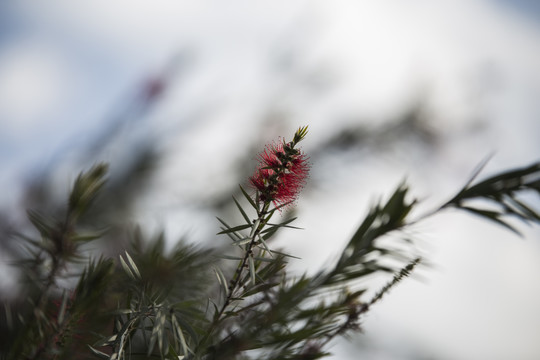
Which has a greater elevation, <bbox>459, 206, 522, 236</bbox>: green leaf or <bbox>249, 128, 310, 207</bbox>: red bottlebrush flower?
<bbox>249, 128, 310, 207</bbox>: red bottlebrush flower

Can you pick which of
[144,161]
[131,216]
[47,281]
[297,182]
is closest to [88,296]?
[47,281]

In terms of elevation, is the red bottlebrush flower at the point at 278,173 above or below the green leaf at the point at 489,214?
above

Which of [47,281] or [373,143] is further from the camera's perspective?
[373,143]

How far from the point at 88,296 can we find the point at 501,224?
0.75ft

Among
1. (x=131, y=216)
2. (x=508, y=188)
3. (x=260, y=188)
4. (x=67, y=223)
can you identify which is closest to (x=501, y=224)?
(x=508, y=188)

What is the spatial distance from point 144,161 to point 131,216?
0.48 ft

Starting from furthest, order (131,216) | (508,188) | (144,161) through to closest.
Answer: (144,161)
(131,216)
(508,188)

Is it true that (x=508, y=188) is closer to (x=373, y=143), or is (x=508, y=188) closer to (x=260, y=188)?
(x=260, y=188)

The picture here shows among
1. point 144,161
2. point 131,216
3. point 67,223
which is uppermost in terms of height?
point 144,161

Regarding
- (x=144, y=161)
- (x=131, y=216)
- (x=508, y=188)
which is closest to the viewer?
(x=508, y=188)

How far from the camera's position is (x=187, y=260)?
30 cm

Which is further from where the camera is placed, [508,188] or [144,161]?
Answer: [144,161]

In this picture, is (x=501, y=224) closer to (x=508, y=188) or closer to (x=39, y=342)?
(x=508, y=188)

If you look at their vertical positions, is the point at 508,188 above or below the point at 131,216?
below
